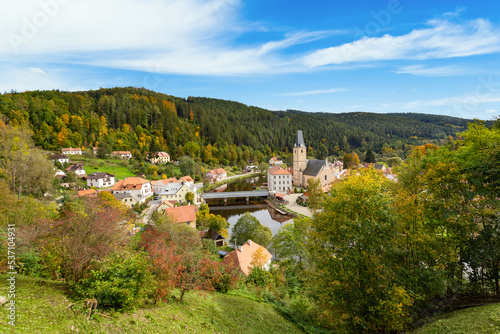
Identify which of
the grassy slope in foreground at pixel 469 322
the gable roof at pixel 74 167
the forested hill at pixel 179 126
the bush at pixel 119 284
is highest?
the forested hill at pixel 179 126

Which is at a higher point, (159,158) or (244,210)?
(159,158)

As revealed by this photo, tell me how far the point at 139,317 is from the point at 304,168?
49.4 m

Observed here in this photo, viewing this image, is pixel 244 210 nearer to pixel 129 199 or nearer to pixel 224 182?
pixel 129 199

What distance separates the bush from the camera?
477cm

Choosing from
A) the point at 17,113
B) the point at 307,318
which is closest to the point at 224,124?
the point at 17,113

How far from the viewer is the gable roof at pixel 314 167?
4681cm

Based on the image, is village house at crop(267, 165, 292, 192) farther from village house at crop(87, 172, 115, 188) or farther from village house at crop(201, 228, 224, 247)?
village house at crop(87, 172, 115, 188)

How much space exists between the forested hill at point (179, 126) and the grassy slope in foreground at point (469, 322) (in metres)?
68.0

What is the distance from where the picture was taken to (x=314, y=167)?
48.7 metres

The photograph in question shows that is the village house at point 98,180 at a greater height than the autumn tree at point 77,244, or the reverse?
the autumn tree at point 77,244

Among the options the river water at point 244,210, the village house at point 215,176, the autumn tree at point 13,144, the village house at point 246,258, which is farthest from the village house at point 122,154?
the village house at point 246,258

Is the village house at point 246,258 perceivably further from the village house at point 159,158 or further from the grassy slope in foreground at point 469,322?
the village house at point 159,158

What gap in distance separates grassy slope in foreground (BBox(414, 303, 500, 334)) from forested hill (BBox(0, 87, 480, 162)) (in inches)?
2677

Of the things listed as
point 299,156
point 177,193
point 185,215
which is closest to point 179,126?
point 299,156
